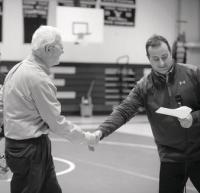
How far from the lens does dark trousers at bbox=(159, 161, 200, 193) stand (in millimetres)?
3141

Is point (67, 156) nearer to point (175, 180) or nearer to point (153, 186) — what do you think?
point (153, 186)

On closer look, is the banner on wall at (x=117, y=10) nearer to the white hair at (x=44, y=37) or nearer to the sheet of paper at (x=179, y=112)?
the white hair at (x=44, y=37)

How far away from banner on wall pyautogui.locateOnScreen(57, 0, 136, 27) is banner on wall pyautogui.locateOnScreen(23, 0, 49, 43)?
4.55 feet

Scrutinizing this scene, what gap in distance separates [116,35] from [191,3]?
3523 millimetres

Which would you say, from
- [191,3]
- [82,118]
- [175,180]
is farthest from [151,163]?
[191,3]

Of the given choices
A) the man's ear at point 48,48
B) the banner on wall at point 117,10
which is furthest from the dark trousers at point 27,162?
the banner on wall at point 117,10

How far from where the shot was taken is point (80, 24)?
43.7 feet

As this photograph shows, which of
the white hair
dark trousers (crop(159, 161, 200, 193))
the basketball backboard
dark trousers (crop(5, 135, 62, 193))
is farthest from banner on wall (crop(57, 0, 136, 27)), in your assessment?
dark trousers (crop(159, 161, 200, 193))

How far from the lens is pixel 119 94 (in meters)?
14.2

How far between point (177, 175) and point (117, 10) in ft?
38.6

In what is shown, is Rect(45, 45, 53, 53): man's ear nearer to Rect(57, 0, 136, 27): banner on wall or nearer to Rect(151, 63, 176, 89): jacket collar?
Rect(151, 63, 176, 89): jacket collar

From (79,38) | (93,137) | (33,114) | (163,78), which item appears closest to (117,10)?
(79,38)

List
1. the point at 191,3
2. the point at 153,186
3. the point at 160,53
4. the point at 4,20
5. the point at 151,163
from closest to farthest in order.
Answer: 1. the point at 160,53
2. the point at 153,186
3. the point at 151,163
4. the point at 4,20
5. the point at 191,3

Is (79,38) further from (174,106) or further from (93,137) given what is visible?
(174,106)
